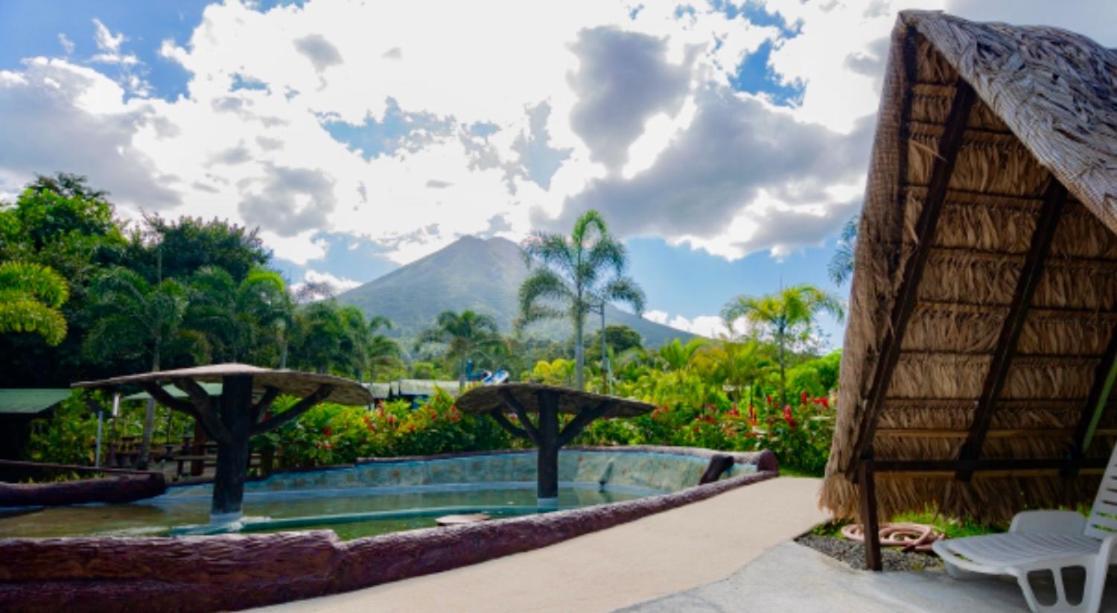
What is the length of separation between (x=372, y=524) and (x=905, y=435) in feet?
22.9

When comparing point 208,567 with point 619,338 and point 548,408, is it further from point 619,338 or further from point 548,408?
point 619,338

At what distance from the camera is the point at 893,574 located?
3871 mm

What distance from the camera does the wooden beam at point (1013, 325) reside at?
12.5 ft

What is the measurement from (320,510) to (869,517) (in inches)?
338

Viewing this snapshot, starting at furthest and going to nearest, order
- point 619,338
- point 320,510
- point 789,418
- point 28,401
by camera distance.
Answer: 1. point 619,338
2. point 28,401
3. point 789,418
4. point 320,510

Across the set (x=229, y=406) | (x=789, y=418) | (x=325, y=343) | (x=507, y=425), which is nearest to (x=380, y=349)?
(x=325, y=343)

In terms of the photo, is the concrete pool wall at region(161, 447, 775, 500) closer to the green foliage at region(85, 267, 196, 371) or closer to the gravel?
the gravel

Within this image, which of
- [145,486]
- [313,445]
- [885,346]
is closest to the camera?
[885,346]

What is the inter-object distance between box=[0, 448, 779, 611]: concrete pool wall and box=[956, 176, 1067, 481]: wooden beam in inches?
138

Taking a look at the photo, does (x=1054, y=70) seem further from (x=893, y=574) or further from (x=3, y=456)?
(x=3, y=456)

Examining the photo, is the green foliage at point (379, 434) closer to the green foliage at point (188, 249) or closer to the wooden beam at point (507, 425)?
the wooden beam at point (507, 425)

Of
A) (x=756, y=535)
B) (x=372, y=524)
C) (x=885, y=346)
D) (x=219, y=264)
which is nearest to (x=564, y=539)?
(x=756, y=535)

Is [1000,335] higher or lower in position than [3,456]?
higher

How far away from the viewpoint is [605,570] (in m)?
4.16
